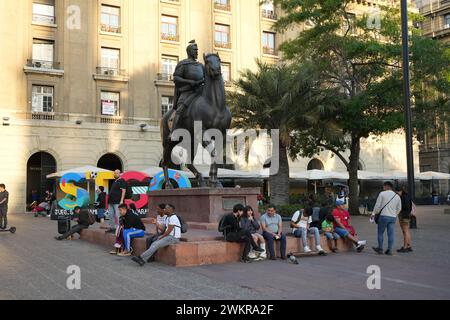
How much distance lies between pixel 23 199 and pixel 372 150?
2846 cm

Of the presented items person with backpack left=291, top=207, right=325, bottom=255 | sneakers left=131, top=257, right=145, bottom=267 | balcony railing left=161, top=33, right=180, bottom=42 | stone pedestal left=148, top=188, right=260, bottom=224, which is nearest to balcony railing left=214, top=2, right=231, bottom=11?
balcony railing left=161, top=33, right=180, bottom=42

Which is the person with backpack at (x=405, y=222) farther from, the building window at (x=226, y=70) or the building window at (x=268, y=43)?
the building window at (x=268, y=43)

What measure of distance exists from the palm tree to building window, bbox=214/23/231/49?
1506cm

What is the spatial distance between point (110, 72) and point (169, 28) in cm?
573

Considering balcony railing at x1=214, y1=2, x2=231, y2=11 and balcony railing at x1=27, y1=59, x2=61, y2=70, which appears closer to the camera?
balcony railing at x1=27, y1=59, x2=61, y2=70

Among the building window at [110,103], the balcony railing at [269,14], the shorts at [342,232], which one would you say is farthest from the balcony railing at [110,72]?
the shorts at [342,232]

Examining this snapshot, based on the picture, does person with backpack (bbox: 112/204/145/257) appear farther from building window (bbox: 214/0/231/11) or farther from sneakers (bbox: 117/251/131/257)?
building window (bbox: 214/0/231/11)

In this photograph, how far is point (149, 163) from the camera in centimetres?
3500

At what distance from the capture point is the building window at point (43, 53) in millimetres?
32031

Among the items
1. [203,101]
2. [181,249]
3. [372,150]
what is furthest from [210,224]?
[372,150]

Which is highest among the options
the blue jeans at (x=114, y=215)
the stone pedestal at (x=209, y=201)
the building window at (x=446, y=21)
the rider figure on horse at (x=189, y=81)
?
the building window at (x=446, y=21)

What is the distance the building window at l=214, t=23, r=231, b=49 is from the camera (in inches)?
1506

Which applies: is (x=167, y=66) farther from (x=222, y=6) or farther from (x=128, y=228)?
(x=128, y=228)

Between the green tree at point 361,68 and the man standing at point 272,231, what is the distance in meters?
14.1
